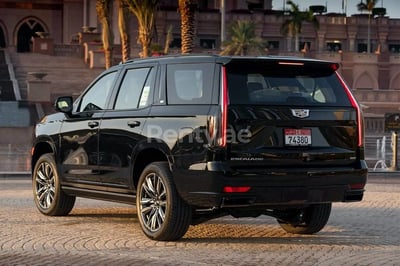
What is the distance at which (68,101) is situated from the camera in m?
11.1

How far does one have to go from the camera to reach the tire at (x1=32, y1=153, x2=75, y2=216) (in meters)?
11.4

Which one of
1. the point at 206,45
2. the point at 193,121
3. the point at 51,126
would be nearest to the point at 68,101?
the point at 51,126

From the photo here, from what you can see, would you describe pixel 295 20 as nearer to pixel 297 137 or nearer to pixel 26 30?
pixel 26 30

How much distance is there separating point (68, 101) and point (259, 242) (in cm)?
334

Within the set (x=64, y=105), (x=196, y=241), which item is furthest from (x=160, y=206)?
(x=64, y=105)

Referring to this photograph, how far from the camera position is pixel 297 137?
28.7ft

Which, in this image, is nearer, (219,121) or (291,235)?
(219,121)

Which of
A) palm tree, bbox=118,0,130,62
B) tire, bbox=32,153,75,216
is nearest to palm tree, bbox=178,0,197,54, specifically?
palm tree, bbox=118,0,130,62

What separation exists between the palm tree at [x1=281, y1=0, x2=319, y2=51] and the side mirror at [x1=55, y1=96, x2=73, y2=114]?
207 feet

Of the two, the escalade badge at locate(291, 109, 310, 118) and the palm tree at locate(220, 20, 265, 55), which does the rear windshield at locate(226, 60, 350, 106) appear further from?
the palm tree at locate(220, 20, 265, 55)

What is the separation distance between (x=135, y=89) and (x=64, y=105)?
4.75 feet

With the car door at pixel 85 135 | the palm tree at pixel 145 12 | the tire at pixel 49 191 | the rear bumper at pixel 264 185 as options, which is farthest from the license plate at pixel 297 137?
the palm tree at pixel 145 12

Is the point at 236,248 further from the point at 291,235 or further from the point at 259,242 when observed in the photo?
the point at 291,235

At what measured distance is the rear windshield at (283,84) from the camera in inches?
345
